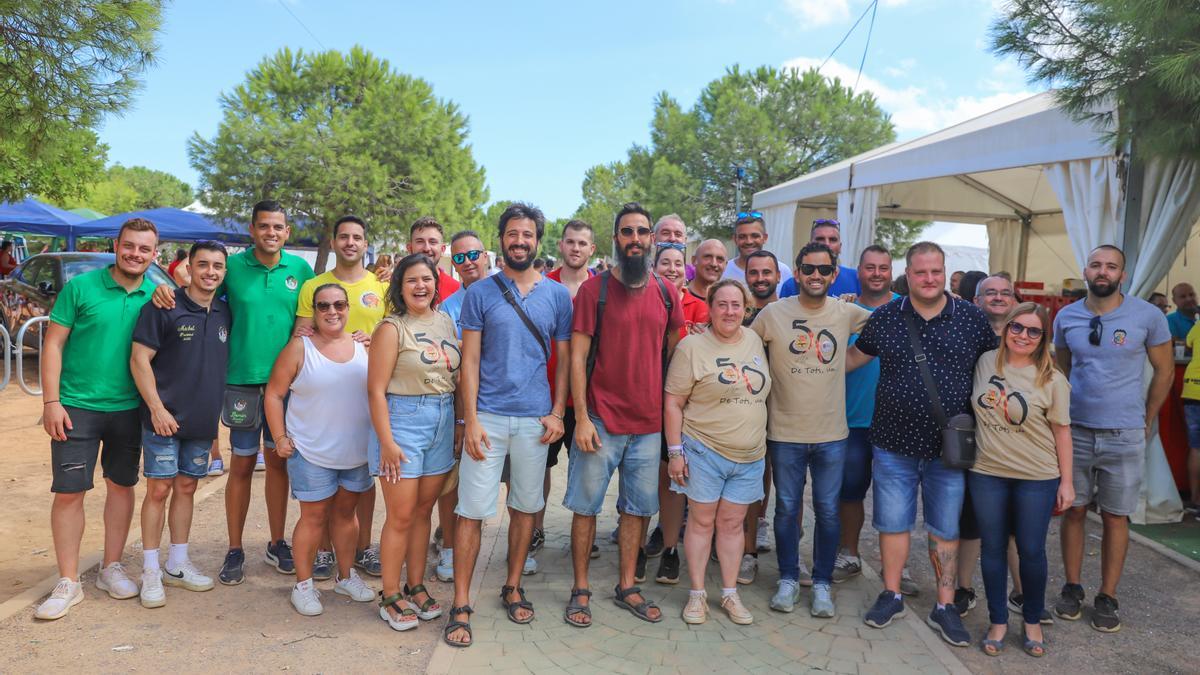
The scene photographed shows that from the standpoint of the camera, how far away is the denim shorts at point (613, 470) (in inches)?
154

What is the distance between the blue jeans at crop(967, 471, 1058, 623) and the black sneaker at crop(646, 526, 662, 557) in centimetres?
193

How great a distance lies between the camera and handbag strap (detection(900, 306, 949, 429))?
12.2ft

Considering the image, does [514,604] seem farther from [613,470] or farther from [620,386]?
[620,386]

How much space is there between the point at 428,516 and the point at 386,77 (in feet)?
84.6

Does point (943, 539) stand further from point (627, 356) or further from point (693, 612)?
point (627, 356)

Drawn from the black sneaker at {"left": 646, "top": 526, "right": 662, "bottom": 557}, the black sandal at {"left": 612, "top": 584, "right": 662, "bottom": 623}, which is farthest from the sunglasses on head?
the black sneaker at {"left": 646, "top": 526, "right": 662, "bottom": 557}

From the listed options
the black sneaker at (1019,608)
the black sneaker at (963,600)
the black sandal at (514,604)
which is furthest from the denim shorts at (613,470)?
the black sneaker at (1019,608)

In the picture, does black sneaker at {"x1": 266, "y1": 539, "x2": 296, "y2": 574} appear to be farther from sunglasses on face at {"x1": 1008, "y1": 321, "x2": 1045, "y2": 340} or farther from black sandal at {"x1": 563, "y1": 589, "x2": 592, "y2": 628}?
sunglasses on face at {"x1": 1008, "y1": 321, "x2": 1045, "y2": 340}

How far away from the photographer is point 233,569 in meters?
4.32

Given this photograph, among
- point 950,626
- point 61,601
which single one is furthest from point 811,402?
point 61,601

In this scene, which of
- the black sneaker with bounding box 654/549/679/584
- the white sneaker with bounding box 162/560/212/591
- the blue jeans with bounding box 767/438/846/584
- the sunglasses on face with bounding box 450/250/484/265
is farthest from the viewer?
the sunglasses on face with bounding box 450/250/484/265

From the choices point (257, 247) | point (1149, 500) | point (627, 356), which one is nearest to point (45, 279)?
point (257, 247)

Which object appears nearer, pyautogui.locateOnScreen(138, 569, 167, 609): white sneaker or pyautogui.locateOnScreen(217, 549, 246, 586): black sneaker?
pyautogui.locateOnScreen(138, 569, 167, 609): white sneaker

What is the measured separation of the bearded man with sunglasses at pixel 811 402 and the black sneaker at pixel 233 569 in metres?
2.97
